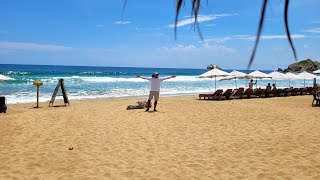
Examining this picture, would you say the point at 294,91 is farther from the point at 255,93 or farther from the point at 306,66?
the point at 306,66

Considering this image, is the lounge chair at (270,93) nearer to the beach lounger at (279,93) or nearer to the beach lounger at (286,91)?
the beach lounger at (279,93)

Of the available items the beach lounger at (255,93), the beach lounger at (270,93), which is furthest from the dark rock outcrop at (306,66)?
the beach lounger at (255,93)

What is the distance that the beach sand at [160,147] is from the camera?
5562 millimetres

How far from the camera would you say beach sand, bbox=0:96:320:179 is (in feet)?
18.2

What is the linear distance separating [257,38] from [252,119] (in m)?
11.2

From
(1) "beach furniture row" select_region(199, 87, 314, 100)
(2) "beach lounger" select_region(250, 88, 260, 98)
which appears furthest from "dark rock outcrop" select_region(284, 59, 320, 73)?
(2) "beach lounger" select_region(250, 88, 260, 98)

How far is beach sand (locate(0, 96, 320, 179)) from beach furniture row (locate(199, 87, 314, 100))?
321 inches

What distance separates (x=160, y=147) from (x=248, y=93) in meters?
14.9

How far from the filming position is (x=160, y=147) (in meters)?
7.28

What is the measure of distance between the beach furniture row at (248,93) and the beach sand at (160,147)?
26.7ft

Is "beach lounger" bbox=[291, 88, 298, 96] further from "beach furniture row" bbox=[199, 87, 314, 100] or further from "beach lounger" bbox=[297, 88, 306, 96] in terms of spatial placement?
"beach lounger" bbox=[297, 88, 306, 96]

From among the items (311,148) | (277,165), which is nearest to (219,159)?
(277,165)

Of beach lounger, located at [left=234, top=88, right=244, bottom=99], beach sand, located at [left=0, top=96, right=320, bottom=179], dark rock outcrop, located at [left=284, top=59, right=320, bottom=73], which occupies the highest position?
dark rock outcrop, located at [left=284, top=59, right=320, bottom=73]

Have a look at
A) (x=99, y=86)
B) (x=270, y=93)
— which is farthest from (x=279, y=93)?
(x=99, y=86)
